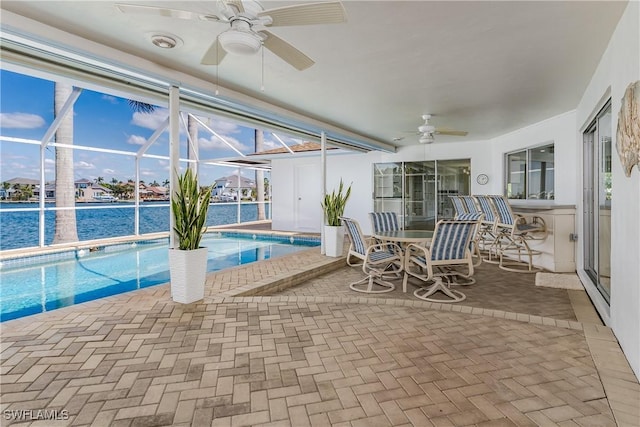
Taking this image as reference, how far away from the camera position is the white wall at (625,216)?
2.20 metres

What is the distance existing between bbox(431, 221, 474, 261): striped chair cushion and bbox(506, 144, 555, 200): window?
3.52m

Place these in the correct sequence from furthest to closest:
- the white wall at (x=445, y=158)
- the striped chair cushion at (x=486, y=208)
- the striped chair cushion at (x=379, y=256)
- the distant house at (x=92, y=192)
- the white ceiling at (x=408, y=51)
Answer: the distant house at (x=92, y=192), the striped chair cushion at (x=486, y=208), the white wall at (x=445, y=158), the striped chair cushion at (x=379, y=256), the white ceiling at (x=408, y=51)

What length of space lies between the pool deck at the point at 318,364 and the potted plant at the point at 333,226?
2.46 m

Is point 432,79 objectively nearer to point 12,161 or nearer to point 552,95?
point 552,95

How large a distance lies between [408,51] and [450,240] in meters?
2.10

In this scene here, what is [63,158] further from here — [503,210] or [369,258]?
[503,210]

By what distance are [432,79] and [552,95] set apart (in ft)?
6.60

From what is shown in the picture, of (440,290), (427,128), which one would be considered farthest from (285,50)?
(427,128)

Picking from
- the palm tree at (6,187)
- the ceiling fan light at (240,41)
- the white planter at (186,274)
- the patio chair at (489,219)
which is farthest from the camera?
the palm tree at (6,187)

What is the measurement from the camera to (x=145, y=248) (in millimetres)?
7918

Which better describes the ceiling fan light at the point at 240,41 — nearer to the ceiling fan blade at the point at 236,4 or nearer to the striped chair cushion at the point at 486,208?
the ceiling fan blade at the point at 236,4

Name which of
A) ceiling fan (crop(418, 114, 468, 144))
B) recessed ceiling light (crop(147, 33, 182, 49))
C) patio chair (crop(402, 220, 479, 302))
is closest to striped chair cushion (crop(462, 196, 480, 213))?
ceiling fan (crop(418, 114, 468, 144))

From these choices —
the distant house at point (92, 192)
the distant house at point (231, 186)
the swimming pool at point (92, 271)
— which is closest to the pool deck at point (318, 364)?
the swimming pool at point (92, 271)

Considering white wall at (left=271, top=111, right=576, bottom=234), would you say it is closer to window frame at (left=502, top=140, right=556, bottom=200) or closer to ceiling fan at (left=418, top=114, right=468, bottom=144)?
window frame at (left=502, top=140, right=556, bottom=200)
